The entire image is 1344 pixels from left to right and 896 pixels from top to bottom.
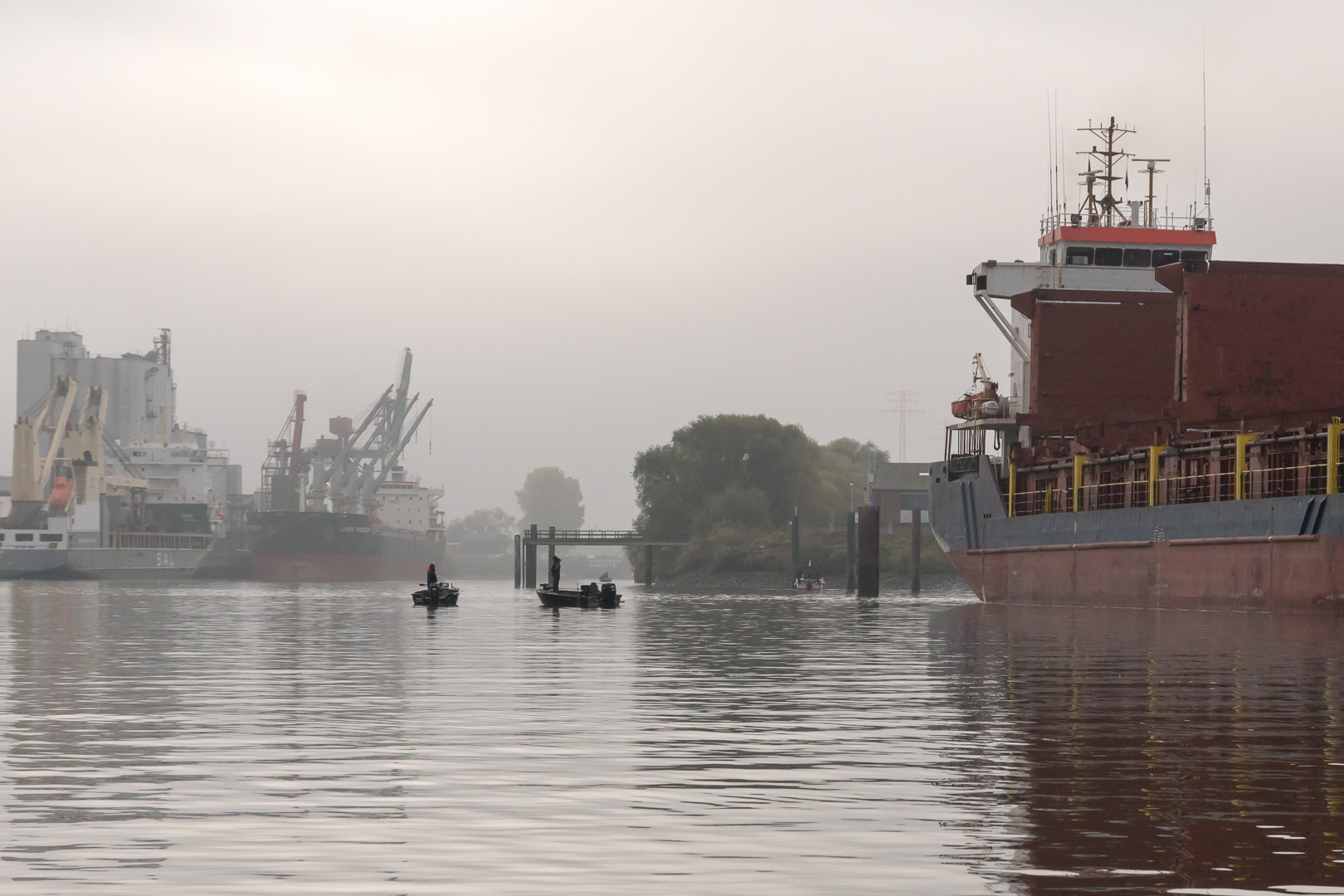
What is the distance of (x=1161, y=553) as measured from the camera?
167ft

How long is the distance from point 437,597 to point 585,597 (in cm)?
689

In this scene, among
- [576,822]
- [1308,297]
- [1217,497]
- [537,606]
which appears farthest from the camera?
[537,606]

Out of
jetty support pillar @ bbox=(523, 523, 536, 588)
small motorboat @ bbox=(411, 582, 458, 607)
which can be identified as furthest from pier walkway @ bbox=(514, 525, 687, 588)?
small motorboat @ bbox=(411, 582, 458, 607)

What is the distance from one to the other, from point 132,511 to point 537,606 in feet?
409

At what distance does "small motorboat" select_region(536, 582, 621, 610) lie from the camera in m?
65.6

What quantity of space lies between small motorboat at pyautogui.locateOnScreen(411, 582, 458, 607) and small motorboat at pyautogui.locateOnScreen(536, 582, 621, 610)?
3.94 metres

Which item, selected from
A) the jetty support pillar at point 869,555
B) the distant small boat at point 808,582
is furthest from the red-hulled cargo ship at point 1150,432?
the distant small boat at point 808,582

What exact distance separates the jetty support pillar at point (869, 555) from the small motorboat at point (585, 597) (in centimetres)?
1836

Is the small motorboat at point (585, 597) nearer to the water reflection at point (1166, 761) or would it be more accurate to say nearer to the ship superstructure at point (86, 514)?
the water reflection at point (1166, 761)

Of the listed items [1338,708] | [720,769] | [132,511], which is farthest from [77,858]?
[132,511]

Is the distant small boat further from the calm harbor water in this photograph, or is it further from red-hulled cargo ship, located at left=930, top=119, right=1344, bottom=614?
the calm harbor water

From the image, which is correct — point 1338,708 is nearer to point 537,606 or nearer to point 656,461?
point 537,606

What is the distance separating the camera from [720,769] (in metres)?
14.5

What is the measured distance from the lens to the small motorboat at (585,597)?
6562 cm
